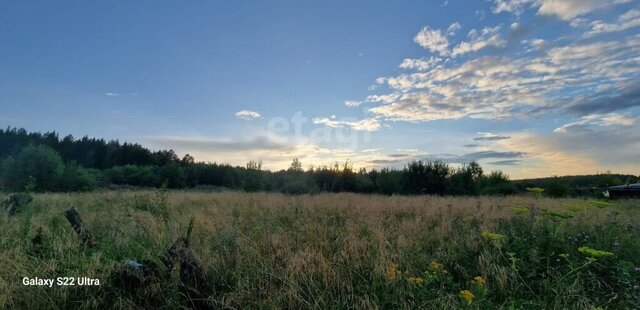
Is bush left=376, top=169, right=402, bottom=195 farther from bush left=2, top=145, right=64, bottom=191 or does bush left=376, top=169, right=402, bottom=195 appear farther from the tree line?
bush left=2, top=145, right=64, bottom=191

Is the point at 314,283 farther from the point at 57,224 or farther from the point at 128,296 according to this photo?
the point at 57,224

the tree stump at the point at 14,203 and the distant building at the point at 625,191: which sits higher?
the distant building at the point at 625,191

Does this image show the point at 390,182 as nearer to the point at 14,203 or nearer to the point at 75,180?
the point at 14,203

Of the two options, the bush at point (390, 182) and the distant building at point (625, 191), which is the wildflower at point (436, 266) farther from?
the distant building at point (625, 191)

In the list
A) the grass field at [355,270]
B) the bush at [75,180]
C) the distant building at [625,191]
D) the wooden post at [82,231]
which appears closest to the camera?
the grass field at [355,270]

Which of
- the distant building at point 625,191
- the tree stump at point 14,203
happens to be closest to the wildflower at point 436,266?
the tree stump at point 14,203

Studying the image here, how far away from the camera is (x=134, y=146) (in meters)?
78.6

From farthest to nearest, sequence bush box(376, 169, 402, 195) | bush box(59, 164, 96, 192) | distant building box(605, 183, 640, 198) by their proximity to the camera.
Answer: bush box(59, 164, 96, 192)
bush box(376, 169, 402, 195)
distant building box(605, 183, 640, 198)

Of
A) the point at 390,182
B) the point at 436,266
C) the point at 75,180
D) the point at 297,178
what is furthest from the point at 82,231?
the point at 75,180

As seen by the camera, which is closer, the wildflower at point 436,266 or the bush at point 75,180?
the wildflower at point 436,266

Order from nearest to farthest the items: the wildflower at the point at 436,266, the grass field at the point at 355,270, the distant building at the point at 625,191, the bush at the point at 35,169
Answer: the grass field at the point at 355,270, the wildflower at the point at 436,266, the distant building at the point at 625,191, the bush at the point at 35,169

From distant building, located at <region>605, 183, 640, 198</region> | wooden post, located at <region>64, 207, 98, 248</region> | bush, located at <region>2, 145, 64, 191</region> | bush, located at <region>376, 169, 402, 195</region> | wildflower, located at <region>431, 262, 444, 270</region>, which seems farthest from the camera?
bush, located at <region>2, 145, 64, 191</region>

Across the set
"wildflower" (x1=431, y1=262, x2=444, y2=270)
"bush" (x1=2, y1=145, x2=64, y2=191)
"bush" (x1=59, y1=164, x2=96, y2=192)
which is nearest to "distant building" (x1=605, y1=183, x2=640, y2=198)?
"wildflower" (x1=431, y1=262, x2=444, y2=270)

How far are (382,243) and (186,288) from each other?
254cm
